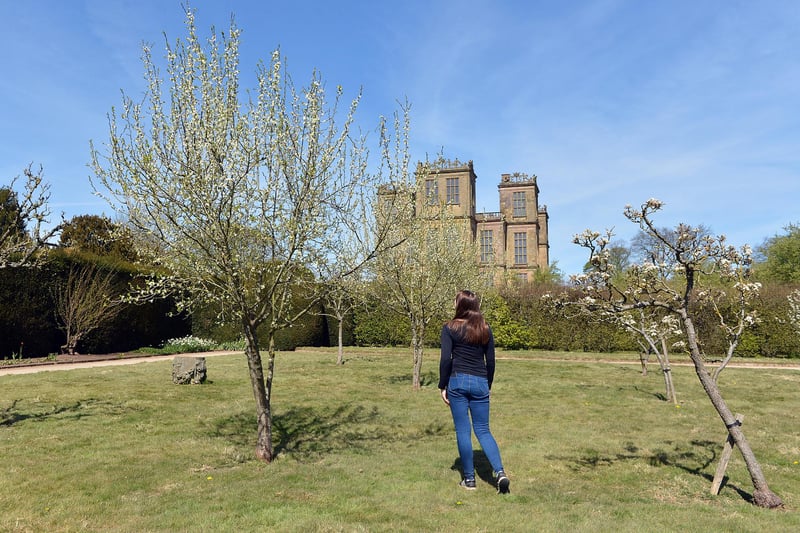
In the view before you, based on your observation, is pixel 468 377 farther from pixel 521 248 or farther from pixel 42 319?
pixel 521 248

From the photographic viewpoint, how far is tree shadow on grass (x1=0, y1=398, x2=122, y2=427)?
7.72m

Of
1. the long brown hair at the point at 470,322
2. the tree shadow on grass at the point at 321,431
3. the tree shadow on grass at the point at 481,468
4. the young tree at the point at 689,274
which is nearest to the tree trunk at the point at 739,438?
the young tree at the point at 689,274

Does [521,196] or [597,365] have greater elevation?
[521,196]

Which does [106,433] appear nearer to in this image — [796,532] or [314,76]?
[314,76]

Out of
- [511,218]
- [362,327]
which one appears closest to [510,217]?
[511,218]

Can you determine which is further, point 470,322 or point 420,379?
point 420,379

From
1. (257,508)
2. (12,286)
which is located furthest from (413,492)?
(12,286)

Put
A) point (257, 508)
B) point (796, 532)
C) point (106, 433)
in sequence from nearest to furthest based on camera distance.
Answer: point (796, 532) < point (257, 508) < point (106, 433)

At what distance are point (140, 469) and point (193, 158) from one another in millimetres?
3772

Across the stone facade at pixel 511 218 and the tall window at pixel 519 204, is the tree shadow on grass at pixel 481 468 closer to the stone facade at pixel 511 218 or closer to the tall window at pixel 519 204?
the stone facade at pixel 511 218

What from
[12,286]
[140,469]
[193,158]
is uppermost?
[193,158]

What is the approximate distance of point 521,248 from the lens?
4425cm

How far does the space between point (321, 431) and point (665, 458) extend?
512 cm

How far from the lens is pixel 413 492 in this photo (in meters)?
5.22
